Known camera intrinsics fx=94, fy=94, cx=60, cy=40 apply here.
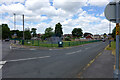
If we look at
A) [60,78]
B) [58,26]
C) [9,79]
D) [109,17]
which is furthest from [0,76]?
[58,26]

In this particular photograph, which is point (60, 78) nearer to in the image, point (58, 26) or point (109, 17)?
point (109, 17)

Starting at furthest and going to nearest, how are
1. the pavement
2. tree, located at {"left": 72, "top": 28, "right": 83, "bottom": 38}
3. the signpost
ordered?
1. tree, located at {"left": 72, "top": 28, "right": 83, "bottom": 38}
2. the pavement
3. the signpost

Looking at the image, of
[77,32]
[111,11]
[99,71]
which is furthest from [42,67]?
[77,32]

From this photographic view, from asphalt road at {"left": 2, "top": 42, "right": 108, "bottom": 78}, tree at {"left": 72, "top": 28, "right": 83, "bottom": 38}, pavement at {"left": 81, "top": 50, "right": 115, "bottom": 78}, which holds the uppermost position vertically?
tree at {"left": 72, "top": 28, "right": 83, "bottom": 38}

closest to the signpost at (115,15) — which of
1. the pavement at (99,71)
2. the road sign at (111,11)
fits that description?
the road sign at (111,11)

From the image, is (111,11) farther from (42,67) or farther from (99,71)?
(42,67)

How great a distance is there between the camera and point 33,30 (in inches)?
3772

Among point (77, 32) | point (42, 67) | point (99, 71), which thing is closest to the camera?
point (99, 71)

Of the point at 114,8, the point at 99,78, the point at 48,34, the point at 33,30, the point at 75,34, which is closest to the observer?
the point at 114,8

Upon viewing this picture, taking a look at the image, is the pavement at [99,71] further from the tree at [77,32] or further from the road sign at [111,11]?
the tree at [77,32]

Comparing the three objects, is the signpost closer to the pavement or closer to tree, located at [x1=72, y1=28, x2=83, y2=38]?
the pavement

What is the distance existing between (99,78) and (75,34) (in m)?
108

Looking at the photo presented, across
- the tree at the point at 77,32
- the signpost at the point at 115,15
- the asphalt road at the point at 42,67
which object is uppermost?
the tree at the point at 77,32

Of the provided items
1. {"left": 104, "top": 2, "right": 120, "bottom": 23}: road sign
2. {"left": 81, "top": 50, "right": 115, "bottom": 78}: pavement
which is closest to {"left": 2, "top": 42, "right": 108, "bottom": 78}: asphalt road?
{"left": 81, "top": 50, "right": 115, "bottom": 78}: pavement
